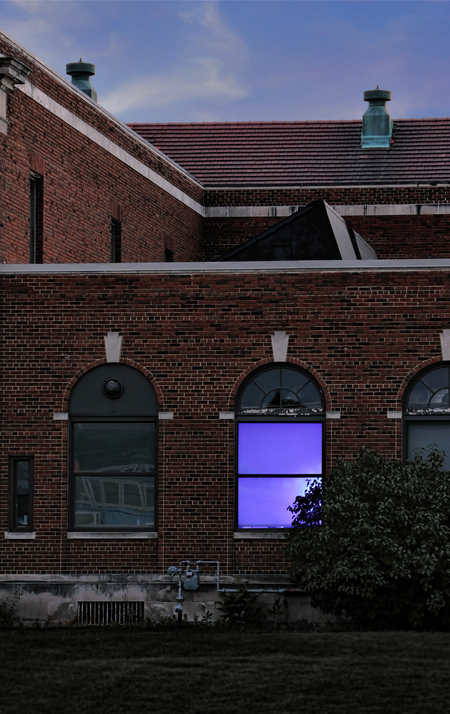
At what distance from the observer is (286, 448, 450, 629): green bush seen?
17562 mm

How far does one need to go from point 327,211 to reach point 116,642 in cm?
976

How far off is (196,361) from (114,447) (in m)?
1.88

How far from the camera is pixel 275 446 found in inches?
800

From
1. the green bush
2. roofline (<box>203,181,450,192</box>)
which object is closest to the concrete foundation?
the green bush

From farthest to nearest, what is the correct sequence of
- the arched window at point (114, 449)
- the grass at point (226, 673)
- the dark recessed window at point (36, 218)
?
the dark recessed window at point (36, 218), the arched window at point (114, 449), the grass at point (226, 673)

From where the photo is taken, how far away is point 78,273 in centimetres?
2036

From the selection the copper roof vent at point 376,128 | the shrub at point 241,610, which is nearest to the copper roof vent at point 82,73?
the copper roof vent at point 376,128

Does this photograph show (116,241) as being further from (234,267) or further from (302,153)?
(302,153)

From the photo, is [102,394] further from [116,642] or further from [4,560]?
[116,642]

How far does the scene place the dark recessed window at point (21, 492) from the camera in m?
20.3

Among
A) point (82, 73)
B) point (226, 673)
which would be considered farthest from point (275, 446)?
point (82, 73)

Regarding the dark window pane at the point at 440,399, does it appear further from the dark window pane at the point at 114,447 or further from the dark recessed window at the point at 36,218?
the dark recessed window at the point at 36,218

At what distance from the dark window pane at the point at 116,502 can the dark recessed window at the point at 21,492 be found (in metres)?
0.73

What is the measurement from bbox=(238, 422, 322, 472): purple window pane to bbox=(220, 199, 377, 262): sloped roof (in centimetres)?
389
